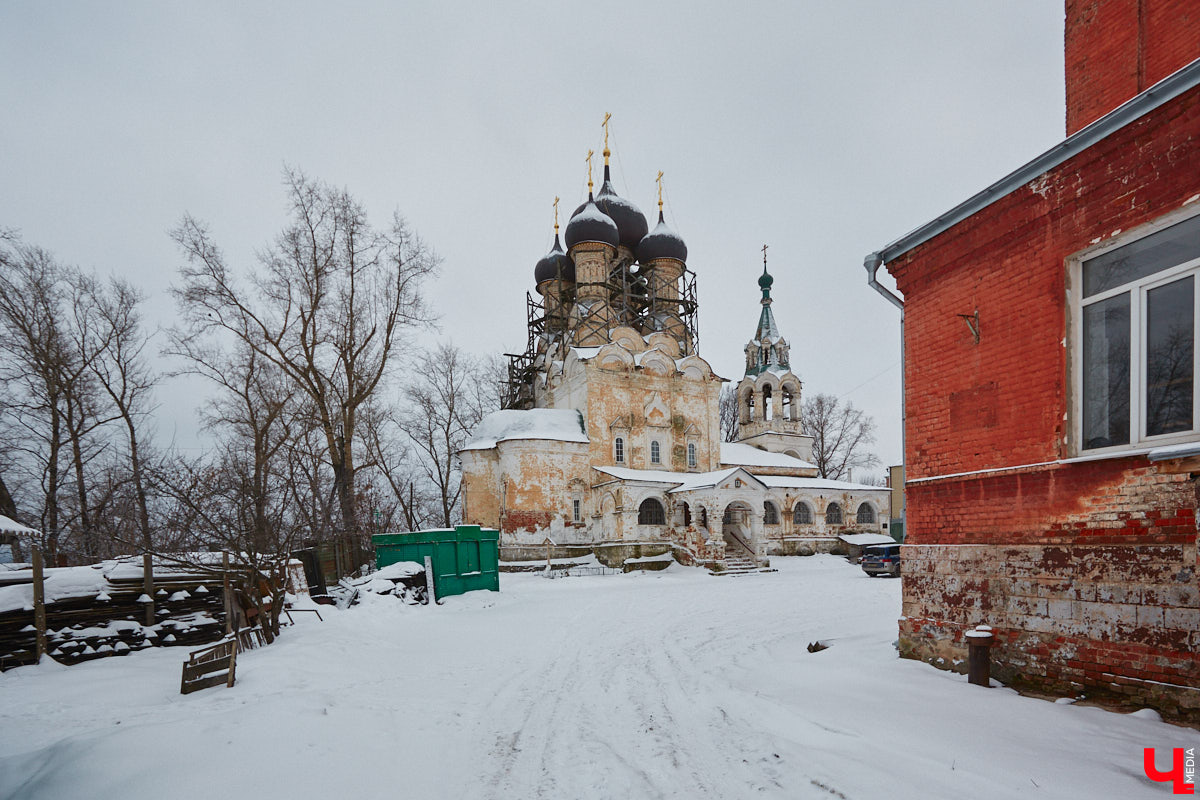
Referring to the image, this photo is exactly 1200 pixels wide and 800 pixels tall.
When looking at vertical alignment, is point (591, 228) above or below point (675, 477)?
above

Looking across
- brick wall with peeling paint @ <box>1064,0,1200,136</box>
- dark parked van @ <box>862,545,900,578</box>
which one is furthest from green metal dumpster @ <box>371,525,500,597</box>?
dark parked van @ <box>862,545,900,578</box>

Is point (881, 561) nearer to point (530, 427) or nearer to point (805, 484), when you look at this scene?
point (805, 484)

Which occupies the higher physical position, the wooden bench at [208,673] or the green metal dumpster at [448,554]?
the wooden bench at [208,673]

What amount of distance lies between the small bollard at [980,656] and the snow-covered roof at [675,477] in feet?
64.5

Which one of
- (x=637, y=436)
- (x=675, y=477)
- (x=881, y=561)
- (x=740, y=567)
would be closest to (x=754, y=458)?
(x=675, y=477)

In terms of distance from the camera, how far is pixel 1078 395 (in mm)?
4887

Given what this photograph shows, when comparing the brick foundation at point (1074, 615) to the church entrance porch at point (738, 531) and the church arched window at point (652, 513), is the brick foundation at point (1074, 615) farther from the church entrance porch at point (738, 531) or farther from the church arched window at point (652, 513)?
the church arched window at point (652, 513)

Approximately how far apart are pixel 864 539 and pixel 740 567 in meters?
9.85

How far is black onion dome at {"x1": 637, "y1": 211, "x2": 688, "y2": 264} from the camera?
3422cm

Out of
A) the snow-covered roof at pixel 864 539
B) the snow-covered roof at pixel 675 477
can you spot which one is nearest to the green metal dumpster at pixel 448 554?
the snow-covered roof at pixel 675 477

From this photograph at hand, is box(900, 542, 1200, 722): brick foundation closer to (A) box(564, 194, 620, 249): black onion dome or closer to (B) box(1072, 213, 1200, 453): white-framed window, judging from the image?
(B) box(1072, 213, 1200, 453): white-framed window

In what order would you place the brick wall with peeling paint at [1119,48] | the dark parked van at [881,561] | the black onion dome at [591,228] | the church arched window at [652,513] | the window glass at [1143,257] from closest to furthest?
the window glass at [1143,257]
the brick wall with peeling paint at [1119,48]
the dark parked van at [881,561]
the church arched window at [652,513]
the black onion dome at [591,228]

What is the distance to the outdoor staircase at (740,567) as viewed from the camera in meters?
22.7

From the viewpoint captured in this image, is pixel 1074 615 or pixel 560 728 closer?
pixel 1074 615
